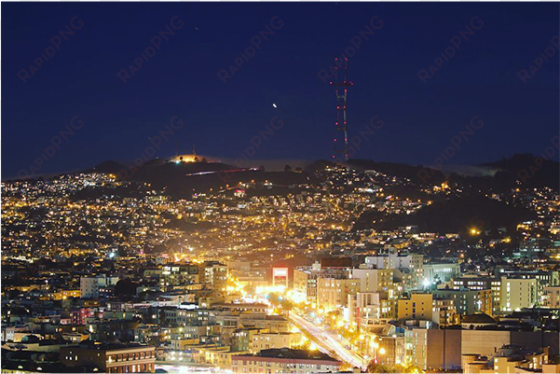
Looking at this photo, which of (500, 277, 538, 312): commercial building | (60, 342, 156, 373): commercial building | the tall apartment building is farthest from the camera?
the tall apartment building

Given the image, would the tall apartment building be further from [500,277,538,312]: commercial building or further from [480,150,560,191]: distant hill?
[480,150,560,191]: distant hill

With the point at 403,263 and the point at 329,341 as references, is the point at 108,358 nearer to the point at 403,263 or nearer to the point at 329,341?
the point at 329,341

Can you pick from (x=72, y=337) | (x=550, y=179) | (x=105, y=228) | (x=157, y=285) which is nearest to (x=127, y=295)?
(x=157, y=285)

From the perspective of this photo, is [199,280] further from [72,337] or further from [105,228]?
[105,228]

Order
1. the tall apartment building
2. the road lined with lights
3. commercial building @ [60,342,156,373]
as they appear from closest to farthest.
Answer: commercial building @ [60,342,156,373] → the road lined with lights → the tall apartment building

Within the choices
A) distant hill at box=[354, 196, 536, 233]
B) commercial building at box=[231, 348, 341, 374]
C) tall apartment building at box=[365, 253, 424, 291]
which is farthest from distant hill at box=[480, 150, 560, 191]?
commercial building at box=[231, 348, 341, 374]

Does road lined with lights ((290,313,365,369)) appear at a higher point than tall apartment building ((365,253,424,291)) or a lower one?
lower

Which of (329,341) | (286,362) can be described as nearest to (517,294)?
(329,341)
